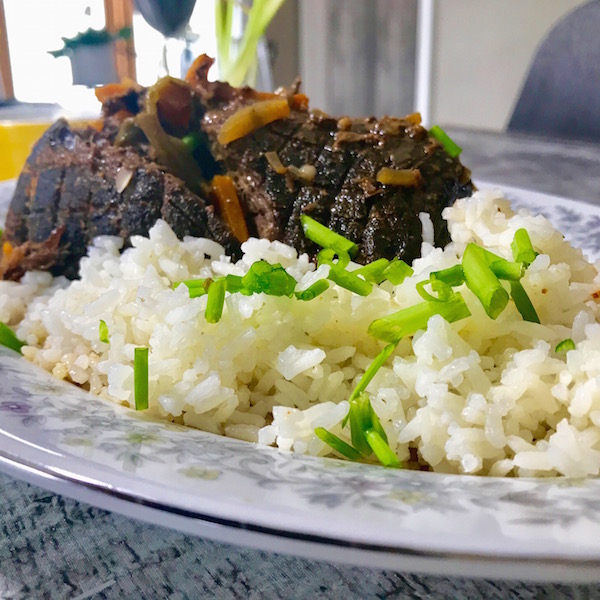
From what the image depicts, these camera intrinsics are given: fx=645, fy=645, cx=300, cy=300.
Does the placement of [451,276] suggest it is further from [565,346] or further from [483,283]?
[565,346]

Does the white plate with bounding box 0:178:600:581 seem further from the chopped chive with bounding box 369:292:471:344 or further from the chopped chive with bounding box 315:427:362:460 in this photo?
the chopped chive with bounding box 369:292:471:344

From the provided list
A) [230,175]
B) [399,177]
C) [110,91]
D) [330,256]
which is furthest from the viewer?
[110,91]

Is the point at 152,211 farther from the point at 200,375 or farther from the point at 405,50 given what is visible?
the point at 405,50

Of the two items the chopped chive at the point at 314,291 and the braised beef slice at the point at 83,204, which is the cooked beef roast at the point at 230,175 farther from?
the chopped chive at the point at 314,291

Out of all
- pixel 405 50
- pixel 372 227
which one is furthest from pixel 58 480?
pixel 405 50

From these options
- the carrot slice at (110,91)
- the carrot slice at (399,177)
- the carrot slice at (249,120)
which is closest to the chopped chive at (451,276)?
the carrot slice at (399,177)

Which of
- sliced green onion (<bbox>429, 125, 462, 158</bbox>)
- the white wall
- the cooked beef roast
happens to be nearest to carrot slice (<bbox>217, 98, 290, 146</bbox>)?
the cooked beef roast

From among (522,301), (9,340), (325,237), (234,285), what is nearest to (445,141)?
(325,237)
